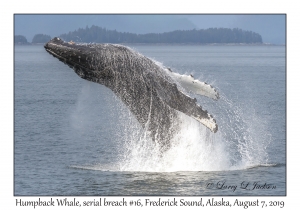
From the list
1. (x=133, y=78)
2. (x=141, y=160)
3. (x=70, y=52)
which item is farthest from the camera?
(x=141, y=160)

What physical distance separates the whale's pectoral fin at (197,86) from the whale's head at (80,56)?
2.33 meters

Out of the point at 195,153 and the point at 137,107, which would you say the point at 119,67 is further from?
the point at 195,153

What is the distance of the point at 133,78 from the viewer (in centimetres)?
1589

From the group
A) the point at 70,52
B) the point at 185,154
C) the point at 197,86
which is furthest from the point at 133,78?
the point at 185,154

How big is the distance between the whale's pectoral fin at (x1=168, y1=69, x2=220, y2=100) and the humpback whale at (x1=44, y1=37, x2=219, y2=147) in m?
0.43

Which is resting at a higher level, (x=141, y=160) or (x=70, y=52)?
(x=70, y=52)

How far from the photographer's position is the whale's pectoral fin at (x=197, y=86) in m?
16.8

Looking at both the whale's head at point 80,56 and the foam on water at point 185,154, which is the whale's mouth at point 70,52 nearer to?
the whale's head at point 80,56

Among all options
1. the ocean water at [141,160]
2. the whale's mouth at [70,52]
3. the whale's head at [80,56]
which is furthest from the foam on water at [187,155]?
the whale's mouth at [70,52]

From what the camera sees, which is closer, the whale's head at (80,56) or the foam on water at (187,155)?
the whale's head at (80,56)

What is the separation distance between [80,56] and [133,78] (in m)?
1.52

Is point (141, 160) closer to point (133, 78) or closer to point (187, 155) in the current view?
point (187, 155)

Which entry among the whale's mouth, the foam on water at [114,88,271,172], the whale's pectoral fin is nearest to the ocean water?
the foam on water at [114,88,271,172]

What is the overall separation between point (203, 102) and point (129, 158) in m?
14.4
